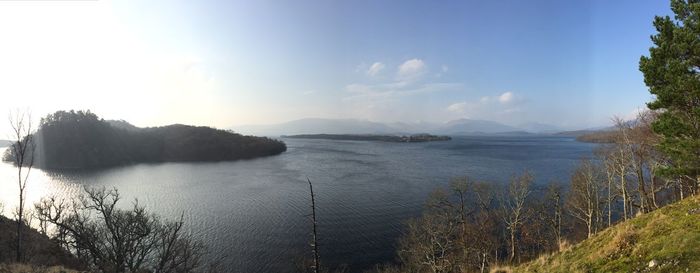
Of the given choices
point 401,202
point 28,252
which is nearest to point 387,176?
point 401,202

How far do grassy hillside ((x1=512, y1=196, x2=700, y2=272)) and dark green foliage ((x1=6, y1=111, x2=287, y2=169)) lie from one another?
534ft

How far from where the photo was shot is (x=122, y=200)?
6769 centimetres

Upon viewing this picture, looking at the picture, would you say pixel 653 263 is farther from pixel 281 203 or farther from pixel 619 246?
pixel 281 203

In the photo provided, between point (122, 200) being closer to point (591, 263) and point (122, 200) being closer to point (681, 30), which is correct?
point (591, 263)

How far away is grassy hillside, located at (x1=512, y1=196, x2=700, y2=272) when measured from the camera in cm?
1144

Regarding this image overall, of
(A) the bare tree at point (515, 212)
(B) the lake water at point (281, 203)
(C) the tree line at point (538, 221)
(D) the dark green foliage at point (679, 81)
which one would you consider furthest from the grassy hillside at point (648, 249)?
(B) the lake water at point (281, 203)

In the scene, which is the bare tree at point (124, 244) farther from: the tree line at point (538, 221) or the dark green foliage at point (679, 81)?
the dark green foliage at point (679, 81)

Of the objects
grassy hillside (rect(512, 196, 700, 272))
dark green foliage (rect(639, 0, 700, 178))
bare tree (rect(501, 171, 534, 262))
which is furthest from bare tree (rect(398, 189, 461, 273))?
dark green foliage (rect(639, 0, 700, 178))

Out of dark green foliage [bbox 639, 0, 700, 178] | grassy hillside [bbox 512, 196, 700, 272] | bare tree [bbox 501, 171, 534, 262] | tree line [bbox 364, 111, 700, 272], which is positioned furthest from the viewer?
bare tree [bbox 501, 171, 534, 262]

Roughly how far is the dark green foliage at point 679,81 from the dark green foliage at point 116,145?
16565 cm

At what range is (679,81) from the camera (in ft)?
55.9

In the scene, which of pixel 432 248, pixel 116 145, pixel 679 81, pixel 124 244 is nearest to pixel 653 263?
pixel 679 81

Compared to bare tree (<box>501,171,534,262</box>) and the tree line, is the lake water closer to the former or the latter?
the tree line

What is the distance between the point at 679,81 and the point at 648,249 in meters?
9.76
